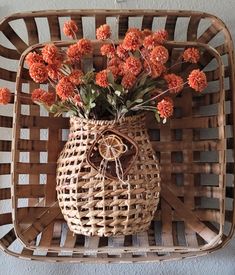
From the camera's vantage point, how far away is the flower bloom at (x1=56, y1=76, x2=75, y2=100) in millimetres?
688

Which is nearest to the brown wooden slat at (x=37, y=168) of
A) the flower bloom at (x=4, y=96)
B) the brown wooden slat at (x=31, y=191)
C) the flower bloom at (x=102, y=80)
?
the brown wooden slat at (x=31, y=191)

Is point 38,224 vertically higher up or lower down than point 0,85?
lower down

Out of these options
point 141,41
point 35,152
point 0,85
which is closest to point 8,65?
point 0,85

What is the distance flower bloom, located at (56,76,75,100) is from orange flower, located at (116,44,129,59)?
0.10 meters

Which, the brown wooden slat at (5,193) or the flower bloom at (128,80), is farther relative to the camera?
the brown wooden slat at (5,193)

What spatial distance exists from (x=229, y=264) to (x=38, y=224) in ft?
1.36

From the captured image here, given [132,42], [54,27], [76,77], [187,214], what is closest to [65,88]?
[76,77]

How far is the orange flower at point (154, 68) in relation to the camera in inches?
28.1

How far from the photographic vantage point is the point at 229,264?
0.90 meters

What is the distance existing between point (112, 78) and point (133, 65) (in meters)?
0.04

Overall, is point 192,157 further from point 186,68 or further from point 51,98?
point 51,98

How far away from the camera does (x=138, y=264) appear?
91 centimetres

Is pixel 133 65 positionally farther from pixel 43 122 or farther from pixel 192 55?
pixel 43 122

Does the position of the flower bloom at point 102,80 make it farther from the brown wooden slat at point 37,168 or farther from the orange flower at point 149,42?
the brown wooden slat at point 37,168
